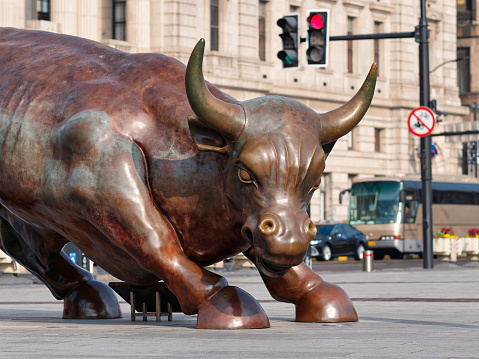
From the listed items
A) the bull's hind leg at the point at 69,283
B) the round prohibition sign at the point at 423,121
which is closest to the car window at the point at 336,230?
the round prohibition sign at the point at 423,121

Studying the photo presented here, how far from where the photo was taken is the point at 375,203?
149 feet

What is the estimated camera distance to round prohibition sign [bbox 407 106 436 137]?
26438 millimetres

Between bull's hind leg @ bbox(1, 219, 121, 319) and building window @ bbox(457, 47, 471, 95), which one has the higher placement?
building window @ bbox(457, 47, 471, 95)

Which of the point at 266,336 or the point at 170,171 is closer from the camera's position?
the point at 266,336

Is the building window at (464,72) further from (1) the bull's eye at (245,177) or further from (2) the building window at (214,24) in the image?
(1) the bull's eye at (245,177)

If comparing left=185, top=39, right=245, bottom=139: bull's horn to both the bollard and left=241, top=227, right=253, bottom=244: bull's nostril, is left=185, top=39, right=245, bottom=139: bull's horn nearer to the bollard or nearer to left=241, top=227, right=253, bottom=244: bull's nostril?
left=241, top=227, right=253, bottom=244: bull's nostril

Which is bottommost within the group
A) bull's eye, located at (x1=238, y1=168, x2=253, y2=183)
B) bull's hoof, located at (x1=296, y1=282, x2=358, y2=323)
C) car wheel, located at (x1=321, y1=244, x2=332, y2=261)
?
car wheel, located at (x1=321, y1=244, x2=332, y2=261)

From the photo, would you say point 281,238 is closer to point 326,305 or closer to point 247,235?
point 247,235

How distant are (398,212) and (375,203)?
1.12 m

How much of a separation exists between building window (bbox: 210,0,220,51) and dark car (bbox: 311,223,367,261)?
11.5m

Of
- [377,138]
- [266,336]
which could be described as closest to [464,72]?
[377,138]

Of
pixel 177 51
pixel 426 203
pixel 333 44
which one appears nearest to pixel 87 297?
pixel 426 203

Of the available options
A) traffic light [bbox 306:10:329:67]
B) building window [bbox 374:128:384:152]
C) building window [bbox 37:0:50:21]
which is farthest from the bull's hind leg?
building window [bbox 374:128:384:152]

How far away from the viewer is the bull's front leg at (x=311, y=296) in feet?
30.8
